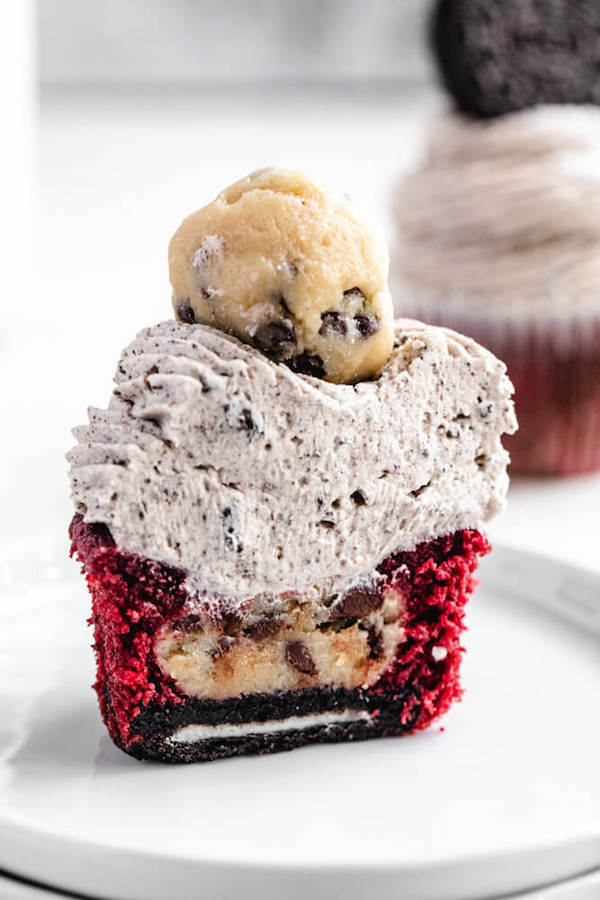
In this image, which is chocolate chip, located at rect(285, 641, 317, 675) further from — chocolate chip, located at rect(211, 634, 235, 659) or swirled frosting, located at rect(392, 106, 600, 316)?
swirled frosting, located at rect(392, 106, 600, 316)

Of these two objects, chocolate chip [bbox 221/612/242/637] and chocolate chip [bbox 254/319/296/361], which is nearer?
chocolate chip [bbox 254/319/296/361]

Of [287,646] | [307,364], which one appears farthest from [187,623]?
[307,364]

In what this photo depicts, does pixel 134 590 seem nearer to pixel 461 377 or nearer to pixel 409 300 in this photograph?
pixel 461 377

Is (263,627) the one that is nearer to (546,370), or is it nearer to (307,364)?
(307,364)

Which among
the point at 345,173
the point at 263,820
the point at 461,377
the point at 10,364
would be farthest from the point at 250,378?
the point at 345,173

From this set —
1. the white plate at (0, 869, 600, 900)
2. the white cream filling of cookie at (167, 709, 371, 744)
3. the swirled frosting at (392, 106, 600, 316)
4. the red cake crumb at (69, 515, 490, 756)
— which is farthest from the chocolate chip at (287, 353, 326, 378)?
the swirled frosting at (392, 106, 600, 316)

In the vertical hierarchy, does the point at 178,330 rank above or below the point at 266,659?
above
